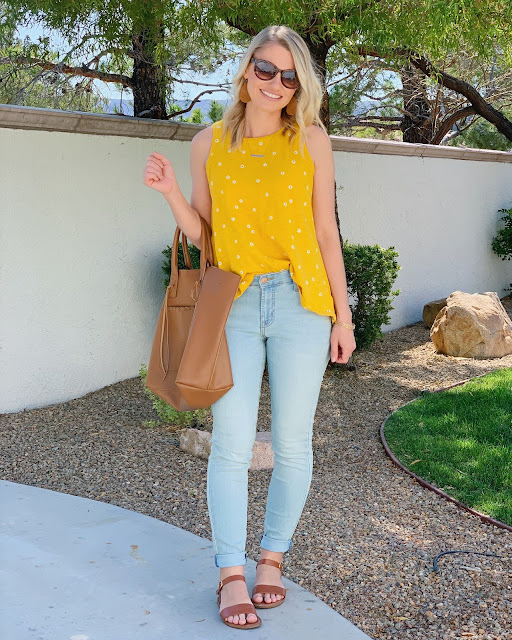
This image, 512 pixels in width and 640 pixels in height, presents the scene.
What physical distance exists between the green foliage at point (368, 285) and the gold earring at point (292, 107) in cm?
399

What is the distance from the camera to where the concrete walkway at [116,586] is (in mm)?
2311

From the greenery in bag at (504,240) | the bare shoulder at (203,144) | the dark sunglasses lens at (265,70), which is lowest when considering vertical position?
the greenery in bag at (504,240)

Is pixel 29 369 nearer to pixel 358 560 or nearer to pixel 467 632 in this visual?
pixel 358 560

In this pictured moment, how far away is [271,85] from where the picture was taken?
2.35 metres

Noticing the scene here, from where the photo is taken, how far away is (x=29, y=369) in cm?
525

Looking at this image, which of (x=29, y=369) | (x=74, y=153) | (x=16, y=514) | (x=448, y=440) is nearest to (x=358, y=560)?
(x=16, y=514)

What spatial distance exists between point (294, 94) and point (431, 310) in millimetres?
5911

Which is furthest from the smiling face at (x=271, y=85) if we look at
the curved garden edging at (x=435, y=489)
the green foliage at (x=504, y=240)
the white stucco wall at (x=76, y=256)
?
the green foliage at (x=504, y=240)

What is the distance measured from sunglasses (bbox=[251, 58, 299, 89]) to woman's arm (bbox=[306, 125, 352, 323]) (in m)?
0.16

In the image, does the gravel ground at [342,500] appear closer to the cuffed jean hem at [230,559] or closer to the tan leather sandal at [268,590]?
the tan leather sandal at [268,590]

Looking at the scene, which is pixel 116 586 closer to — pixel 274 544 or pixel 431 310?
pixel 274 544

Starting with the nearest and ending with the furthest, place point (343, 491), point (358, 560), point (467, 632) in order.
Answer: point (467, 632) → point (358, 560) → point (343, 491)

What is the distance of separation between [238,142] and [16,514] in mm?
1792

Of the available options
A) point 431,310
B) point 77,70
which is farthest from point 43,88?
point 431,310
